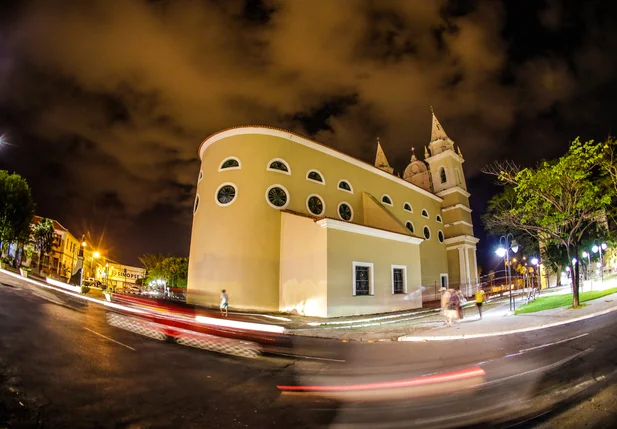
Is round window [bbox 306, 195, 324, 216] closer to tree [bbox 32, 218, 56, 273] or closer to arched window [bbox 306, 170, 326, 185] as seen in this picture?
arched window [bbox 306, 170, 326, 185]

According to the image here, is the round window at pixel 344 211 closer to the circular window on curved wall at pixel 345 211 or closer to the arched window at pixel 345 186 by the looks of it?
the circular window on curved wall at pixel 345 211

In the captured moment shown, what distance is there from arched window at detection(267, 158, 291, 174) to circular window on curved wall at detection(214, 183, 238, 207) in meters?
2.74

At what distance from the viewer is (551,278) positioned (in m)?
46.0

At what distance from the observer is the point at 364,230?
1978 cm

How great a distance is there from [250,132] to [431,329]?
16.5m

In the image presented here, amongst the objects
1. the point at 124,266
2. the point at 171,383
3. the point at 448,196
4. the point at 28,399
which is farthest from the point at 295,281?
the point at 124,266

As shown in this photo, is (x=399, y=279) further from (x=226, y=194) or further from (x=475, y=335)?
(x=226, y=194)

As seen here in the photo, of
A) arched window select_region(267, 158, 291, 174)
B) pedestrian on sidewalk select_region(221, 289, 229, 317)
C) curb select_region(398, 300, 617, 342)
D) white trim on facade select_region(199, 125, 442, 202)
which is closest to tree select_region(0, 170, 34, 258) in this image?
white trim on facade select_region(199, 125, 442, 202)

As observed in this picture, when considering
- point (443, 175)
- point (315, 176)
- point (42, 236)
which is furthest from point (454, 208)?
point (42, 236)

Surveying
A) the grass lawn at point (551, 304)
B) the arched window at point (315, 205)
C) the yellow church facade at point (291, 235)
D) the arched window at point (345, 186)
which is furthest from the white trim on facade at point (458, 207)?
the arched window at point (315, 205)

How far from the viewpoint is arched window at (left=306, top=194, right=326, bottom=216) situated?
22.8 metres

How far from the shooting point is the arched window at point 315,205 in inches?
899

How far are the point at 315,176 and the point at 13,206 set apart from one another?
31.0 metres

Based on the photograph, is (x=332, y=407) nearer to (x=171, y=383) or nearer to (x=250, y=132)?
(x=171, y=383)
